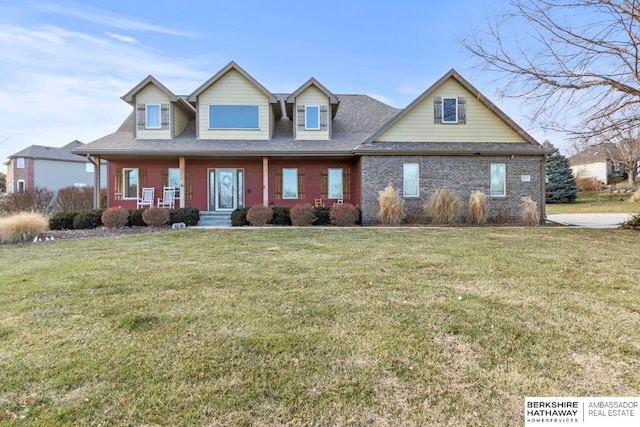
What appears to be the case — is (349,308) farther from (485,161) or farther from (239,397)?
(485,161)

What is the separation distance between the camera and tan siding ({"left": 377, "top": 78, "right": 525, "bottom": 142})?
1451 cm

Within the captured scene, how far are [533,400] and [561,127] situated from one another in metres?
9.86

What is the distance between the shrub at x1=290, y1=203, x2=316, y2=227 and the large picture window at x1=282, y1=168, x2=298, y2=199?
11.2ft

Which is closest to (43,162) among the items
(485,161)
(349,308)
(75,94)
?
(75,94)

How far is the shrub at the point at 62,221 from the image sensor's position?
41.4ft

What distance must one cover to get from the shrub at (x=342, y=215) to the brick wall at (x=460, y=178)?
1.03 metres

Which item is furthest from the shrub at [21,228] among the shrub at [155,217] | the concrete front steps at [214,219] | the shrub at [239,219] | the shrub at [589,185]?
the shrub at [589,185]

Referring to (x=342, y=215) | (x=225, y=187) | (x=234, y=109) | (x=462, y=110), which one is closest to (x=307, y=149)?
(x=342, y=215)

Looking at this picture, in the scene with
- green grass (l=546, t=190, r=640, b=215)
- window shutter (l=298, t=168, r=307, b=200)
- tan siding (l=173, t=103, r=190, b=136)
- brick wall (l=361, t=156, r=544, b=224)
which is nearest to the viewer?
brick wall (l=361, t=156, r=544, b=224)

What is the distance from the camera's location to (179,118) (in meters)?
16.1

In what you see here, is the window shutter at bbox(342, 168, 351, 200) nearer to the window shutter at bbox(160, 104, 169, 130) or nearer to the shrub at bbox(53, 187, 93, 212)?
the window shutter at bbox(160, 104, 169, 130)

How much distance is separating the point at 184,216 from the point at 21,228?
469cm

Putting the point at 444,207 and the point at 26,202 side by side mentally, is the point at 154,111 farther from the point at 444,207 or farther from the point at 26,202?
the point at 444,207

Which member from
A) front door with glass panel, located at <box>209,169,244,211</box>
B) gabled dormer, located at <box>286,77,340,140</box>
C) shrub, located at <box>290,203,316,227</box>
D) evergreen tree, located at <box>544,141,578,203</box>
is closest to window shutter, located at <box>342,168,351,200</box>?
gabled dormer, located at <box>286,77,340,140</box>
